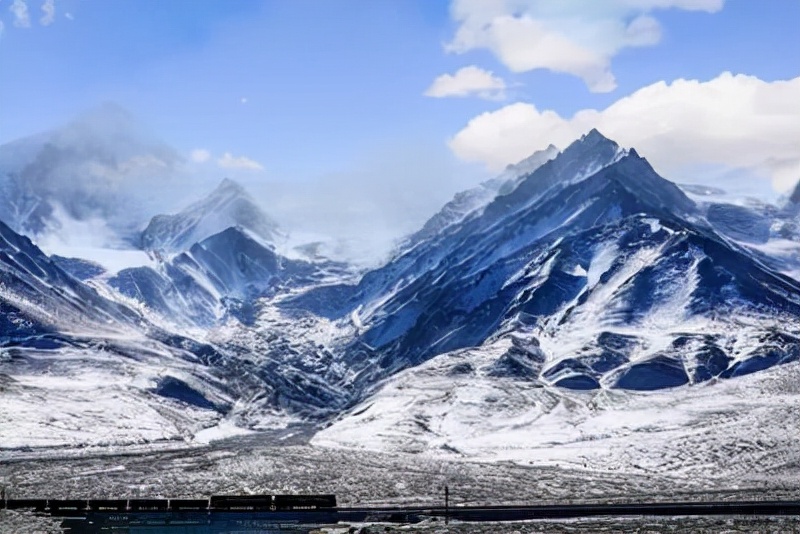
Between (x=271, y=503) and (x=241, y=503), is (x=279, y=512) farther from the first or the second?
(x=241, y=503)

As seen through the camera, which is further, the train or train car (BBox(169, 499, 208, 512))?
train car (BBox(169, 499, 208, 512))

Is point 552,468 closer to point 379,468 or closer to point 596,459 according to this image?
point 596,459

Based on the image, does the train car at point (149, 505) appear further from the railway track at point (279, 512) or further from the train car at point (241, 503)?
the train car at point (241, 503)

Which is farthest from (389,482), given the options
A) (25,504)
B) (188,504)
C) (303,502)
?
(25,504)

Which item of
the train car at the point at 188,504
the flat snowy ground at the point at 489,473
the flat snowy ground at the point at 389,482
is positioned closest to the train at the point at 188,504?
the train car at the point at 188,504

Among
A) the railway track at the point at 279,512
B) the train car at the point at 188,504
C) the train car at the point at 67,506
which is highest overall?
the train car at the point at 67,506

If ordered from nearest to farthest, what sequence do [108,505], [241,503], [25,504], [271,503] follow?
1. [271,503]
2. [241,503]
3. [108,505]
4. [25,504]

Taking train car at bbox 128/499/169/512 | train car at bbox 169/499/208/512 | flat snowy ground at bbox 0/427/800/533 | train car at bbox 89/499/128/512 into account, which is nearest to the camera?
flat snowy ground at bbox 0/427/800/533

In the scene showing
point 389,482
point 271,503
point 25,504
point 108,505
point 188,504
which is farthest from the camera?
point 389,482

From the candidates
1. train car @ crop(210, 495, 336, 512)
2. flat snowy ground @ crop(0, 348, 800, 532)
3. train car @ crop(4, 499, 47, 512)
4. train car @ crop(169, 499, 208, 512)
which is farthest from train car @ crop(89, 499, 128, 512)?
train car @ crop(210, 495, 336, 512)

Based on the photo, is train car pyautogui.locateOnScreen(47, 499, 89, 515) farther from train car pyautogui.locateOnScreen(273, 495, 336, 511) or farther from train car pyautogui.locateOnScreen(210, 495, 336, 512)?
train car pyautogui.locateOnScreen(273, 495, 336, 511)

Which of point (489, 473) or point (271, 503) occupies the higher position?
point (489, 473)
